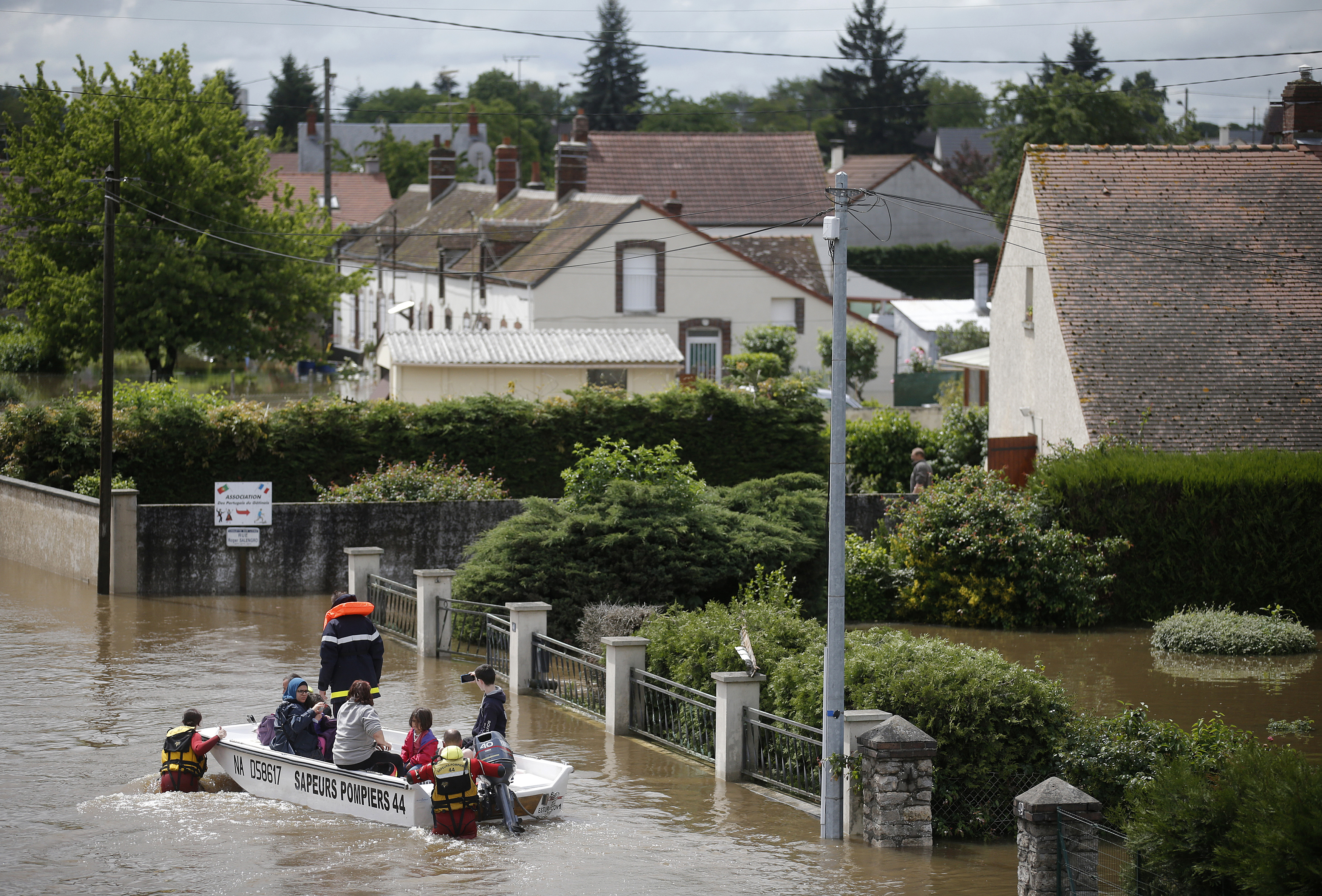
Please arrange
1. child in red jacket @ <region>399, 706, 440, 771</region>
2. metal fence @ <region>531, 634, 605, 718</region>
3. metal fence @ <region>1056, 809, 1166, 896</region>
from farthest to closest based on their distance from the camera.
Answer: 1. metal fence @ <region>531, 634, 605, 718</region>
2. child in red jacket @ <region>399, 706, 440, 771</region>
3. metal fence @ <region>1056, 809, 1166, 896</region>

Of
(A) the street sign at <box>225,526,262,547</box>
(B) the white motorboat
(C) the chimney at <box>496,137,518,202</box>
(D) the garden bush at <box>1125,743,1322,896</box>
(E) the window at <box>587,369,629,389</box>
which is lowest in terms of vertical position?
(B) the white motorboat

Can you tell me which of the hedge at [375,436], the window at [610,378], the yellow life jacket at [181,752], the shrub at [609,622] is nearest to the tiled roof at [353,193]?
the window at [610,378]

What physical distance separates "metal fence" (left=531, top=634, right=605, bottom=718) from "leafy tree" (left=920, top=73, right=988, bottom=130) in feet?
351

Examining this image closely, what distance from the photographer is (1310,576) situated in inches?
897

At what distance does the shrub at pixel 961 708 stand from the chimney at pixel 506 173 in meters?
42.6

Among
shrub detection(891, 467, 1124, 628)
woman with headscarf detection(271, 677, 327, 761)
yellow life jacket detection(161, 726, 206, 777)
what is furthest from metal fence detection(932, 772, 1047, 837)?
shrub detection(891, 467, 1124, 628)

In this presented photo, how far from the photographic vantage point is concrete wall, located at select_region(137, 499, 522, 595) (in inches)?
945

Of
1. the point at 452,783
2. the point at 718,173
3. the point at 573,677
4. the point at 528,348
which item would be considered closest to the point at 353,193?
the point at 718,173

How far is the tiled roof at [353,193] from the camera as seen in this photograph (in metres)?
71.8

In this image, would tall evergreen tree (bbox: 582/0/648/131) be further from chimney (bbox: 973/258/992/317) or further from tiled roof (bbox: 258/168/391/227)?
chimney (bbox: 973/258/992/317)

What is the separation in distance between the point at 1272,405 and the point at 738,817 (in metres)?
16.6

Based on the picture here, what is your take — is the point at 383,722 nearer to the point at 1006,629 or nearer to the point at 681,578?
the point at 681,578

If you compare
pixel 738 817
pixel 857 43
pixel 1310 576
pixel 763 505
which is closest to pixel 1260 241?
pixel 1310 576

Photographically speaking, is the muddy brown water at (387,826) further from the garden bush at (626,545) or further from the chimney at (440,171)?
the chimney at (440,171)
